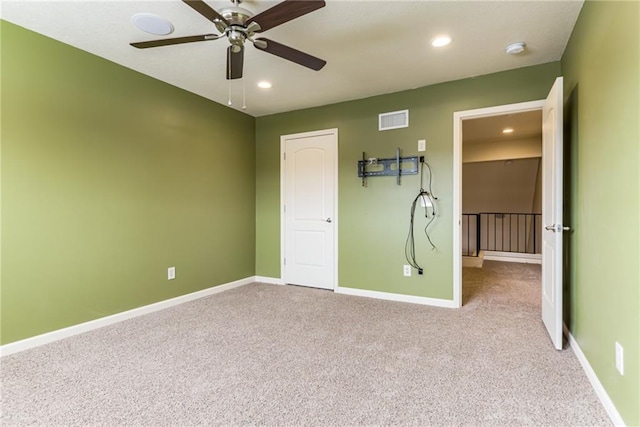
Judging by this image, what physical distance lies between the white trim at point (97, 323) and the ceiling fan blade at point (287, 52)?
275 cm

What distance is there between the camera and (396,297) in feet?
12.1

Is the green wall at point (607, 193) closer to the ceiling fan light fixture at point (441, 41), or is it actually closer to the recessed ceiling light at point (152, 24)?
the ceiling fan light fixture at point (441, 41)

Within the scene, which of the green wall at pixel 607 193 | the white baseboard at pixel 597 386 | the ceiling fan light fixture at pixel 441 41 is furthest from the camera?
the ceiling fan light fixture at pixel 441 41

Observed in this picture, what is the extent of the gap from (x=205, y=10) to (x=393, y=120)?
2.51 m

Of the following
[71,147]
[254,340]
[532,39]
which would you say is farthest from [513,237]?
[71,147]

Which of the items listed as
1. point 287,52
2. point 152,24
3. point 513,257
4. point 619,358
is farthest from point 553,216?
point 513,257

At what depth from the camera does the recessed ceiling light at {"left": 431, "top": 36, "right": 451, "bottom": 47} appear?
98.7 inches

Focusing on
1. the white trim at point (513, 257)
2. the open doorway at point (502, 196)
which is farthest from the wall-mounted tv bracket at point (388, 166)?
the white trim at point (513, 257)

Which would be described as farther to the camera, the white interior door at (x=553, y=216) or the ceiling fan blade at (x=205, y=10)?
the white interior door at (x=553, y=216)

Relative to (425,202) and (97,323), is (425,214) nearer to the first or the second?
(425,202)

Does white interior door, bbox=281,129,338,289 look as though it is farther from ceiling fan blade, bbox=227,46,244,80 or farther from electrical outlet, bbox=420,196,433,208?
ceiling fan blade, bbox=227,46,244,80

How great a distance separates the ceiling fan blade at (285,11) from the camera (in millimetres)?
1635

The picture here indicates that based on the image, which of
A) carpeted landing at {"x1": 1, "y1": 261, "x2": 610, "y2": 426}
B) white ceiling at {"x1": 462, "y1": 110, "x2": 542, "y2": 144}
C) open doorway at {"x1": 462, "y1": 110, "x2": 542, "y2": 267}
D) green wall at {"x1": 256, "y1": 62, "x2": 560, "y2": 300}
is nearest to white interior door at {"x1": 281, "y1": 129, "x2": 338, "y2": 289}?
green wall at {"x1": 256, "y1": 62, "x2": 560, "y2": 300}

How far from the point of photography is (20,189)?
2365mm
